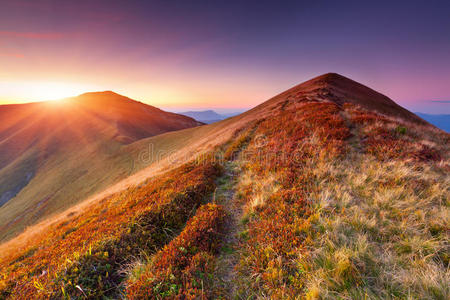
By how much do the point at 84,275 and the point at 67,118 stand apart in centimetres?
14418

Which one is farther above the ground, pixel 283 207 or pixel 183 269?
pixel 283 207

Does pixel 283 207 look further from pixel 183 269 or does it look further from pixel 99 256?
pixel 99 256

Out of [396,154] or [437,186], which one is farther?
[396,154]

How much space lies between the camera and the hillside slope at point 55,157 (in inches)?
1373

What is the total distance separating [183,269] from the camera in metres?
3.31

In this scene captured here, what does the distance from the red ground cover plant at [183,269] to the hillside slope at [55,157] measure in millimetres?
31517

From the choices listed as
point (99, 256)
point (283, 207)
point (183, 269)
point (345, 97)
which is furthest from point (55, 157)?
point (345, 97)

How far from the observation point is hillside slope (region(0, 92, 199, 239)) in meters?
34.9

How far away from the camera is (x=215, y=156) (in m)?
11.8

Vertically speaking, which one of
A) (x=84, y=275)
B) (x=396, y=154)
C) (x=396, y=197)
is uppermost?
(x=396, y=154)

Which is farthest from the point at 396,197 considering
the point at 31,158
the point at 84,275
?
the point at 31,158

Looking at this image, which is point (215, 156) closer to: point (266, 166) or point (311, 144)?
point (266, 166)

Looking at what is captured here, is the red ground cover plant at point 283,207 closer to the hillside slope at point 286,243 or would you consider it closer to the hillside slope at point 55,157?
the hillside slope at point 286,243

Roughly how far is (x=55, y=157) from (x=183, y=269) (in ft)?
316
